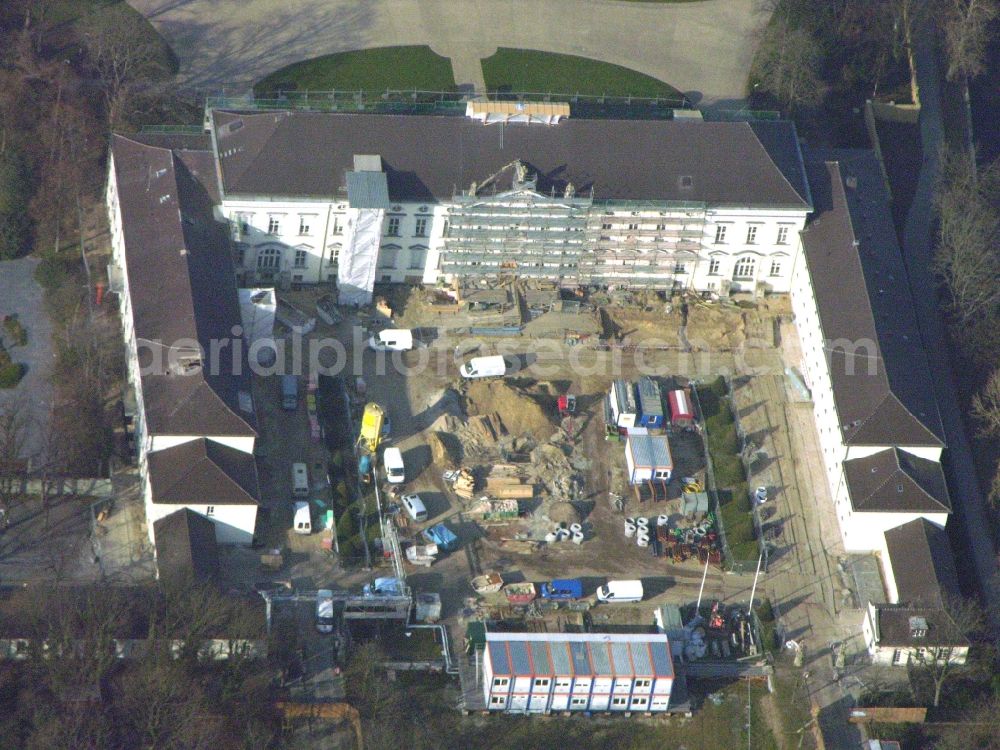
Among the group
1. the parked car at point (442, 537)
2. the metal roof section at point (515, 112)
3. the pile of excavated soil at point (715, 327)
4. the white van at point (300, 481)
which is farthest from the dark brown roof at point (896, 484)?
the white van at point (300, 481)

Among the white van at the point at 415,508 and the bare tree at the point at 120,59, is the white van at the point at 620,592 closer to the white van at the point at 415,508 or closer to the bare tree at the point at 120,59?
the white van at the point at 415,508

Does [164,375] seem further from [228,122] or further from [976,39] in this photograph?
[976,39]

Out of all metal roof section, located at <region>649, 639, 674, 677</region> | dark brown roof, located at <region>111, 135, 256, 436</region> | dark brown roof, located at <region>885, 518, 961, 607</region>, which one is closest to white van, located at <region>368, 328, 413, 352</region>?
dark brown roof, located at <region>111, 135, 256, 436</region>

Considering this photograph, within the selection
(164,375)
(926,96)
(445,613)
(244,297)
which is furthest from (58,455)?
(926,96)

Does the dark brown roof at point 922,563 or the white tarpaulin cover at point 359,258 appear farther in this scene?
the white tarpaulin cover at point 359,258

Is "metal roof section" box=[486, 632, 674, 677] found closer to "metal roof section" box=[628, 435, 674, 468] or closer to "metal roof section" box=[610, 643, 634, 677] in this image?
"metal roof section" box=[610, 643, 634, 677]
